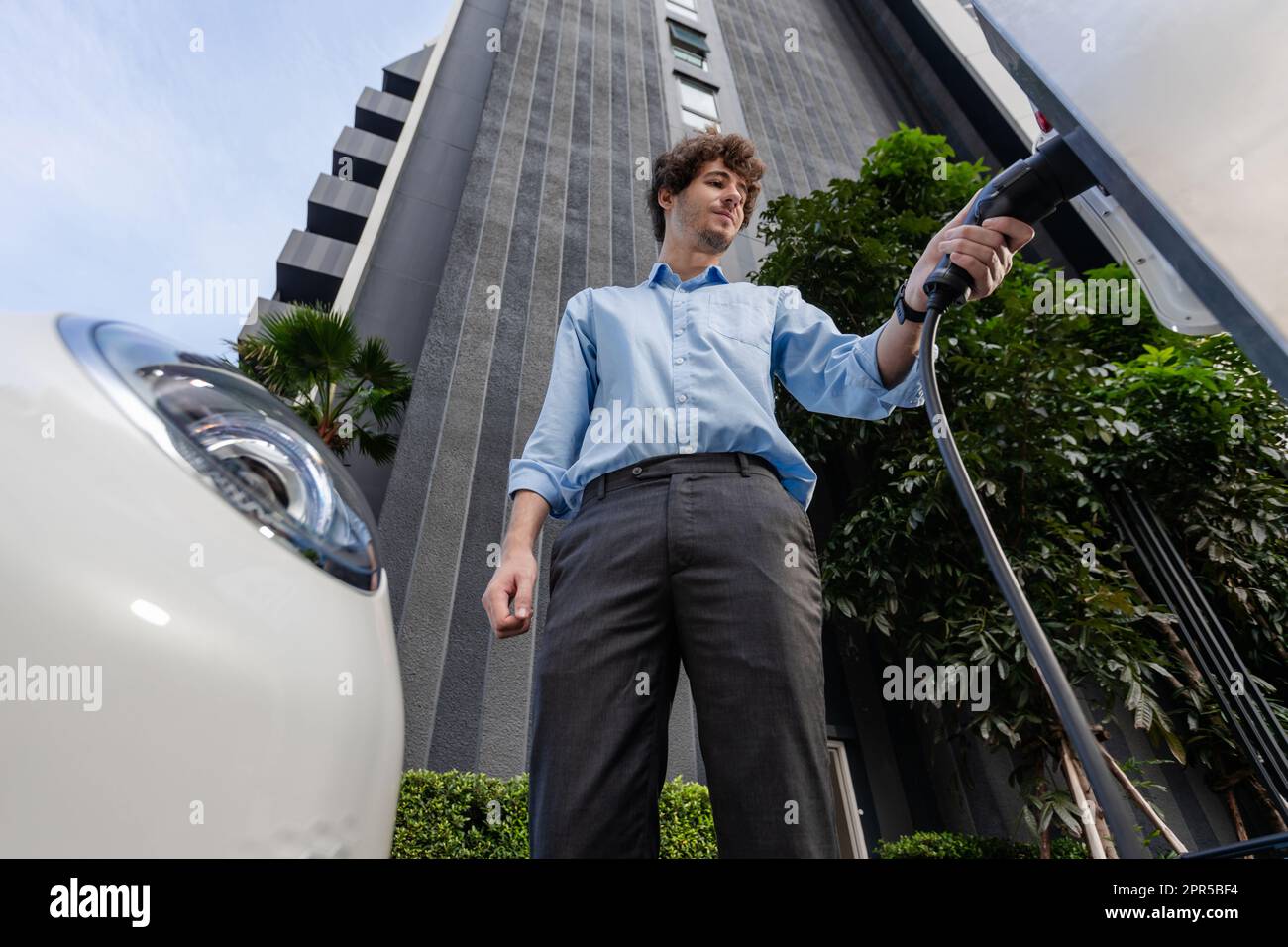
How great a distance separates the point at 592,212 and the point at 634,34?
13.8ft

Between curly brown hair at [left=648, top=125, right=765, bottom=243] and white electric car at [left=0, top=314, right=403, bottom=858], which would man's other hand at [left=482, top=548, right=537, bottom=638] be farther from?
curly brown hair at [left=648, top=125, right=765, bottom=243]

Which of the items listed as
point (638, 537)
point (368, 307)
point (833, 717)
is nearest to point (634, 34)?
point (368, 307)

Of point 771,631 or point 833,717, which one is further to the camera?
point 833,717

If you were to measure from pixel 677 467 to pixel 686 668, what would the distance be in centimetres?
29

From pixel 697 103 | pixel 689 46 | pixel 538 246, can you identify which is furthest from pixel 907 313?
pixel 689 46

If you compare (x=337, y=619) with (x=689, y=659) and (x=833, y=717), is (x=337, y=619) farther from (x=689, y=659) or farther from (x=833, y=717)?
(x=833, y=717)

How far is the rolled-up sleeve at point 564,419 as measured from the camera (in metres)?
1.10

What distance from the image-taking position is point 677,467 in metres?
1.01

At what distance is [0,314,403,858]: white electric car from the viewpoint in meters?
0.33

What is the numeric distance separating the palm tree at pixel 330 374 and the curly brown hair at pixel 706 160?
353cm

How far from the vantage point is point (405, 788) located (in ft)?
9.22

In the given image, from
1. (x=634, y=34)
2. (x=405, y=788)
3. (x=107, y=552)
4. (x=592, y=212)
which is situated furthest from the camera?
(x=634, y=34)

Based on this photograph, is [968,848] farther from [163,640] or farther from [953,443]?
[163,640]

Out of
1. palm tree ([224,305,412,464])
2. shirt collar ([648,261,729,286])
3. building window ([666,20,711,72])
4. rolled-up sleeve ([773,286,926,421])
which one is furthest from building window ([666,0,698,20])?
rolled-up sleeve ([773,286,926,421])
